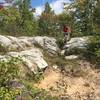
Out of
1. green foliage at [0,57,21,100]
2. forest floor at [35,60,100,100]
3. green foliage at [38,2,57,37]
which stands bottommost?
forest floor at [35,60,100,100]

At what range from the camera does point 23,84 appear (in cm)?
1171

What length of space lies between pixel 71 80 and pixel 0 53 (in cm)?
315

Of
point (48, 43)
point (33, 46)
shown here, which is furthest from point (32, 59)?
point (48, 43)

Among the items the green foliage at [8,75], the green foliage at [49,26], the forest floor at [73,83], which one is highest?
the green foliage at [49,26]

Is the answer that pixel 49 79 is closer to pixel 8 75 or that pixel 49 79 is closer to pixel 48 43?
pixel 8 75

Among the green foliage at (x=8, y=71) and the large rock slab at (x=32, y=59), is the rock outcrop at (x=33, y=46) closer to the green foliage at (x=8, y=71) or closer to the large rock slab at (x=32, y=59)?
the large rock slab at (x=32, y=59)

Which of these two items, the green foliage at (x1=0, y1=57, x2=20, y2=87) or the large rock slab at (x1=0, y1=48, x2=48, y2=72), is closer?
the green foliage at (x1=0, y1=57, x2=20, y2=87)

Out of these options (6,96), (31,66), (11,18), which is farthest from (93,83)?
(11,18)

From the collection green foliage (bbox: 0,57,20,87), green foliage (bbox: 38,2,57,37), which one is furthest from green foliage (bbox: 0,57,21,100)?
green foliage (bbox: 38,2,57,37)

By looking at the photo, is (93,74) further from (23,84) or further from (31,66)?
(23,84)

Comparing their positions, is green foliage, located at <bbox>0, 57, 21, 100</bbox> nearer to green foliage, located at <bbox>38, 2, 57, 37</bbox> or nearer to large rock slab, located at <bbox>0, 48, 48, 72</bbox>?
large rock slab, located at <bbox>0, 48, 48, 72</bbox>

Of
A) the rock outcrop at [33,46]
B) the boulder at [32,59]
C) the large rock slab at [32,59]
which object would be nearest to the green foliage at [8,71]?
the large rock slab at [32,59]

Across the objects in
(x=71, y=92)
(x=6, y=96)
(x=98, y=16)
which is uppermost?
(x=98, y=16)

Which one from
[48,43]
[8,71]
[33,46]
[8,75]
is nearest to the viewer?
[8,75]
